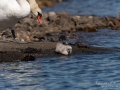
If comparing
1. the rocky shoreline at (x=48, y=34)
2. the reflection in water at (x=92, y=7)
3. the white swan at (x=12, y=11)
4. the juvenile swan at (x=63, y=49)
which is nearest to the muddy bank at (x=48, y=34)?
the rocky shoreline at (x=48, y=34)

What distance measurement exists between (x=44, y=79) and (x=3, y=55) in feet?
7.91

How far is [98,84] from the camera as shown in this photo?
1062 centimetres

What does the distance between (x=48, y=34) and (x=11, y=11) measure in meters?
4.94

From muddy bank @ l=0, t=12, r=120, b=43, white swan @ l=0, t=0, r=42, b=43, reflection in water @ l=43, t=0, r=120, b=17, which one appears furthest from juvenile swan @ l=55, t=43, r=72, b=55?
reflection in water @ l=43, t=0, r=120, b=17

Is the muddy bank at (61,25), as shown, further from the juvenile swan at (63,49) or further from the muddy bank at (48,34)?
the juvenile swan at (63,49)

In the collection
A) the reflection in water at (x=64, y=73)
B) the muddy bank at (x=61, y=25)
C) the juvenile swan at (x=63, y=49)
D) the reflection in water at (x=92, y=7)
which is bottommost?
the reflection in water at (x=64, y=73)

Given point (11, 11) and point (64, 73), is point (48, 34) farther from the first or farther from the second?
point (64, 73)

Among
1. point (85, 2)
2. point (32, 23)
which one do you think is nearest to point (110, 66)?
point (32, 23)

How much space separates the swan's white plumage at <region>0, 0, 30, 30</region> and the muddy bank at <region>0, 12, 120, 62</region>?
1.98 ft

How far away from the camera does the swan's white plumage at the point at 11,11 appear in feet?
45.6

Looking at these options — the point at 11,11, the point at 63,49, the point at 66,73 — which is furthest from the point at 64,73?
the point at 11,11

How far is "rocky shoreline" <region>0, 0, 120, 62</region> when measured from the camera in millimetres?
13695

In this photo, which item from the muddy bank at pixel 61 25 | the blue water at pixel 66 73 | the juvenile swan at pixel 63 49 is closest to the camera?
the blue water at pixel 66 73

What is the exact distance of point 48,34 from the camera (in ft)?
61.6
